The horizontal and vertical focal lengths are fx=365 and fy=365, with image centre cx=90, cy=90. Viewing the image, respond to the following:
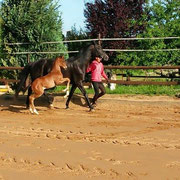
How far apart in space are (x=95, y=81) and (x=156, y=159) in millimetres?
6381

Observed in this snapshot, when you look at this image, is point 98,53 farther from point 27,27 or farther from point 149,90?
point 27,27

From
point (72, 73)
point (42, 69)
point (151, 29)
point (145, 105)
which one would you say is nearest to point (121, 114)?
point (145, 105)

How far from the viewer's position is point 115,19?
18344 millimetres

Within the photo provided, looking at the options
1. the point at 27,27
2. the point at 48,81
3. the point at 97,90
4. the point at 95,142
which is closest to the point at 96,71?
the point at 97,90

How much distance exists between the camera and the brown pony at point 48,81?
423 inches

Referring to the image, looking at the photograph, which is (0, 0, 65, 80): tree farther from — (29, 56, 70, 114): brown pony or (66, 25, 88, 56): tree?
(66, 25, 88, 56): tree

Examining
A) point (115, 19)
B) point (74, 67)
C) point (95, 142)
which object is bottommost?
point (95, 142)

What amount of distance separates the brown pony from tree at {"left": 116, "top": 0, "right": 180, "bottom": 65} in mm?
5569

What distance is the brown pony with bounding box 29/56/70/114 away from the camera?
1075cm

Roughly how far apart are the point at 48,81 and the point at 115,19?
857 centimetres

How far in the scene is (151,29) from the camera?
1752 cm

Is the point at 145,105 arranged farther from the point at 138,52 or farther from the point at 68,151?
the point at 68,151

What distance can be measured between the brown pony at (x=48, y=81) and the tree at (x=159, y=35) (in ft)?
18.3

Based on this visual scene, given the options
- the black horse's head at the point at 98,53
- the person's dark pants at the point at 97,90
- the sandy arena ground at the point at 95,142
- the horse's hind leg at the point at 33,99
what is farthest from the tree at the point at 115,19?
the horse's hind leg at the point at 33,99
